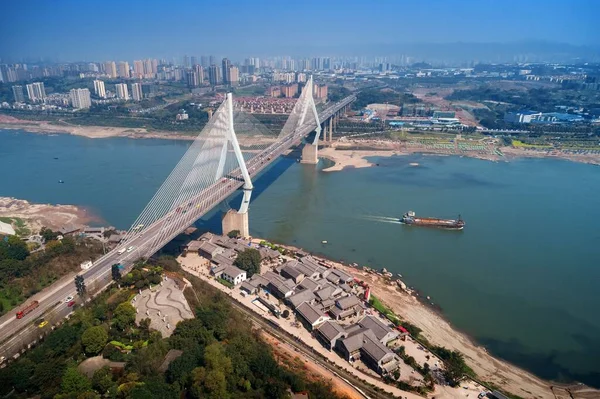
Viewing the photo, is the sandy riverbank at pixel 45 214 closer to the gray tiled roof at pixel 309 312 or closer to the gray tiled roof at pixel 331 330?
the gray tiled roof at pixel 309 312


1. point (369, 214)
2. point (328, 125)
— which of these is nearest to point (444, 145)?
point (328, 125)

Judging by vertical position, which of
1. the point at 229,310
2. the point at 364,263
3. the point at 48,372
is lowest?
the point at 364,263

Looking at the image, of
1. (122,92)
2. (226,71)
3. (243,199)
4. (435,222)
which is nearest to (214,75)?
(226,71)

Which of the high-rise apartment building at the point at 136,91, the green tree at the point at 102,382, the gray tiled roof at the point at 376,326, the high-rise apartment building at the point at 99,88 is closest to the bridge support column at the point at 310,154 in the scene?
the gray tiled roof at the point at 376,326

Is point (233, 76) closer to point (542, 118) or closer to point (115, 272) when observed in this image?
point (542, 118)

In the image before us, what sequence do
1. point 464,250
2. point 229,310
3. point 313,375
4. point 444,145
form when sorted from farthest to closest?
point 444,145
point 464,250
point 229,310
point 313,375

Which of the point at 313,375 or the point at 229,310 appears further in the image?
→ the point at 229,310

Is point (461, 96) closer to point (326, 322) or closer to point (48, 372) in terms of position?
point (326, 322)
